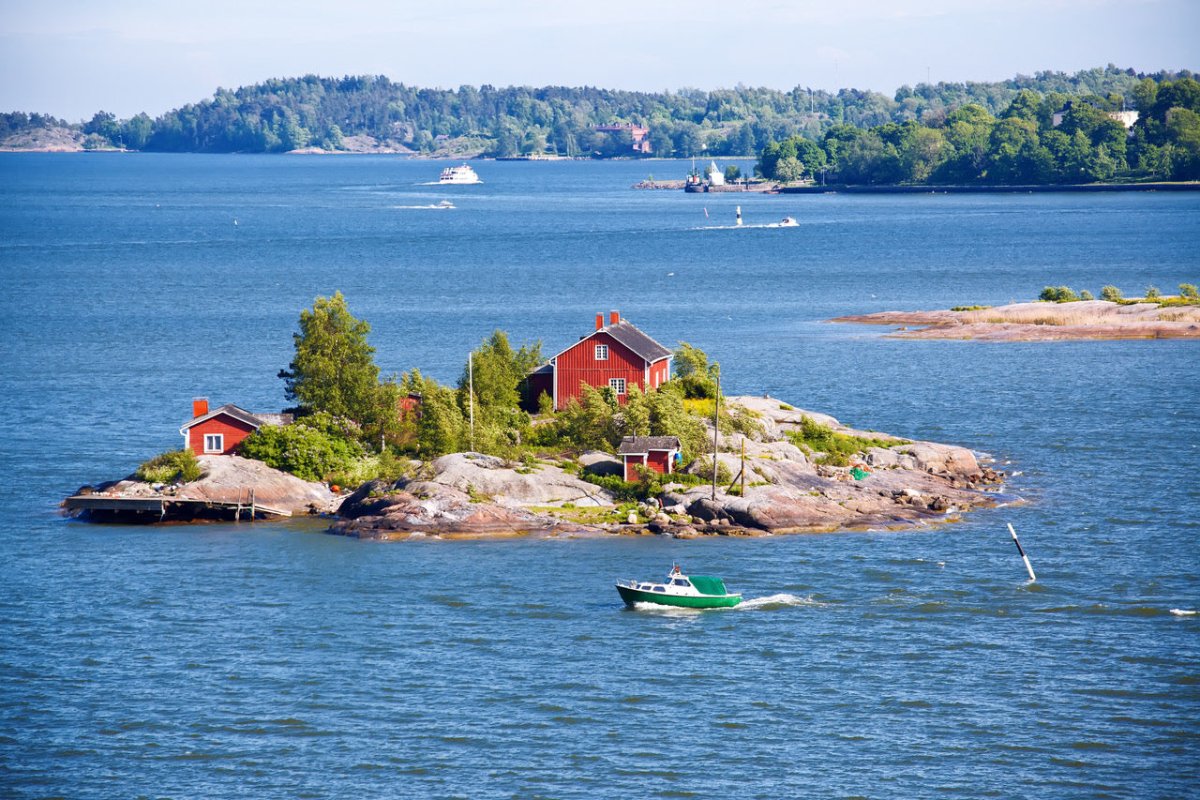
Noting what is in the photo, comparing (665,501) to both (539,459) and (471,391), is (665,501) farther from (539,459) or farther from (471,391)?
(471,391)

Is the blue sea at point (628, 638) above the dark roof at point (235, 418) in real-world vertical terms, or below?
below

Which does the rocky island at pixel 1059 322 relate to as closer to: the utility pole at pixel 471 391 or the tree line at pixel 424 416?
the tree line at pixel 424 416

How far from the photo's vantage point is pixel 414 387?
63125 mm

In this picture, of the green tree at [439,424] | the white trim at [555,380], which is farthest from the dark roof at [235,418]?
the white trim at [555,380]

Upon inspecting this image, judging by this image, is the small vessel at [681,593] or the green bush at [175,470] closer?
the small vessel at [681,593]

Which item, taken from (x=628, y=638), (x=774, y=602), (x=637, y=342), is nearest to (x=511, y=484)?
(x=637, y=342)

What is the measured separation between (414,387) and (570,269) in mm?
85918

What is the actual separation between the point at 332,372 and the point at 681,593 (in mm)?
21475

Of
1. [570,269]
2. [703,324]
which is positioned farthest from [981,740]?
[570,269]

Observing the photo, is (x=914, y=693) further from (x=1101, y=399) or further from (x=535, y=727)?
(x=1101, y=399)

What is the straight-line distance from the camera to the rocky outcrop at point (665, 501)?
55.4 metres

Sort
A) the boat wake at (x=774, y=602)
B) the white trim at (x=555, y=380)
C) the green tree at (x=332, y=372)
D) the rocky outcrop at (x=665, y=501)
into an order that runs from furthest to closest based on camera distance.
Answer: the white trim at (x=555, y=380), the green tree at (x=332, y=372), the rocky outcrop at (x=665, y=501), the boat wake at (x=774, y=602)

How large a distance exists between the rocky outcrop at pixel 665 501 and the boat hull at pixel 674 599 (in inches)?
297

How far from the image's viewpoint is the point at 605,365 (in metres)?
64.1
